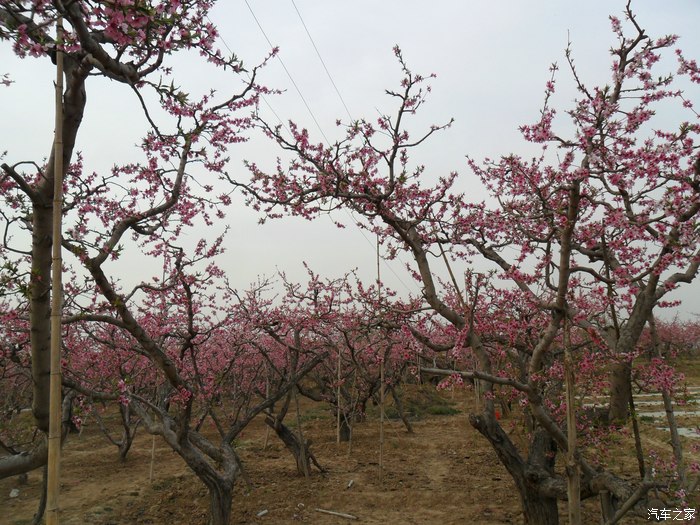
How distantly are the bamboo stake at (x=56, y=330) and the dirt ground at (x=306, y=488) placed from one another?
4.47 meters

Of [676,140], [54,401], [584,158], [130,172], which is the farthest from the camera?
[130,172]

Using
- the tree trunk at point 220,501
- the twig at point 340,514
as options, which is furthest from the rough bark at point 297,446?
the tree trunk at point 220,501

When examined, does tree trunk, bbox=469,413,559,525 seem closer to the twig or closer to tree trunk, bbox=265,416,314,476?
the twig

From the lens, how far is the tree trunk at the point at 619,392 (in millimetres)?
5117

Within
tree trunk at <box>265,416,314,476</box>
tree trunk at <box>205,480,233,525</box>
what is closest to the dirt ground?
tree trunk at <box>265,416,314,476</box>

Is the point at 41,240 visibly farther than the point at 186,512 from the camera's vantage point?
No

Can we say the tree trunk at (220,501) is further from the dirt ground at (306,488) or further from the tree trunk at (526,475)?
the tree trunk at (526,475)

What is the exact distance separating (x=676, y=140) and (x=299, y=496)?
7308 millimetres

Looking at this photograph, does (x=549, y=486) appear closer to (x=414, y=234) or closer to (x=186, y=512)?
(x=414, y=234)

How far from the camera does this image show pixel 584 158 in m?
3.95

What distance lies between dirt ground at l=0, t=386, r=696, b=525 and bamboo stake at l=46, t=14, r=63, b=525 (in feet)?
14.7

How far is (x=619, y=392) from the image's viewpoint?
5227 mm

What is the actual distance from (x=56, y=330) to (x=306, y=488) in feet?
20.8

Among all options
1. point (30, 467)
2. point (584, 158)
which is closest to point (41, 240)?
point (30, 467)
